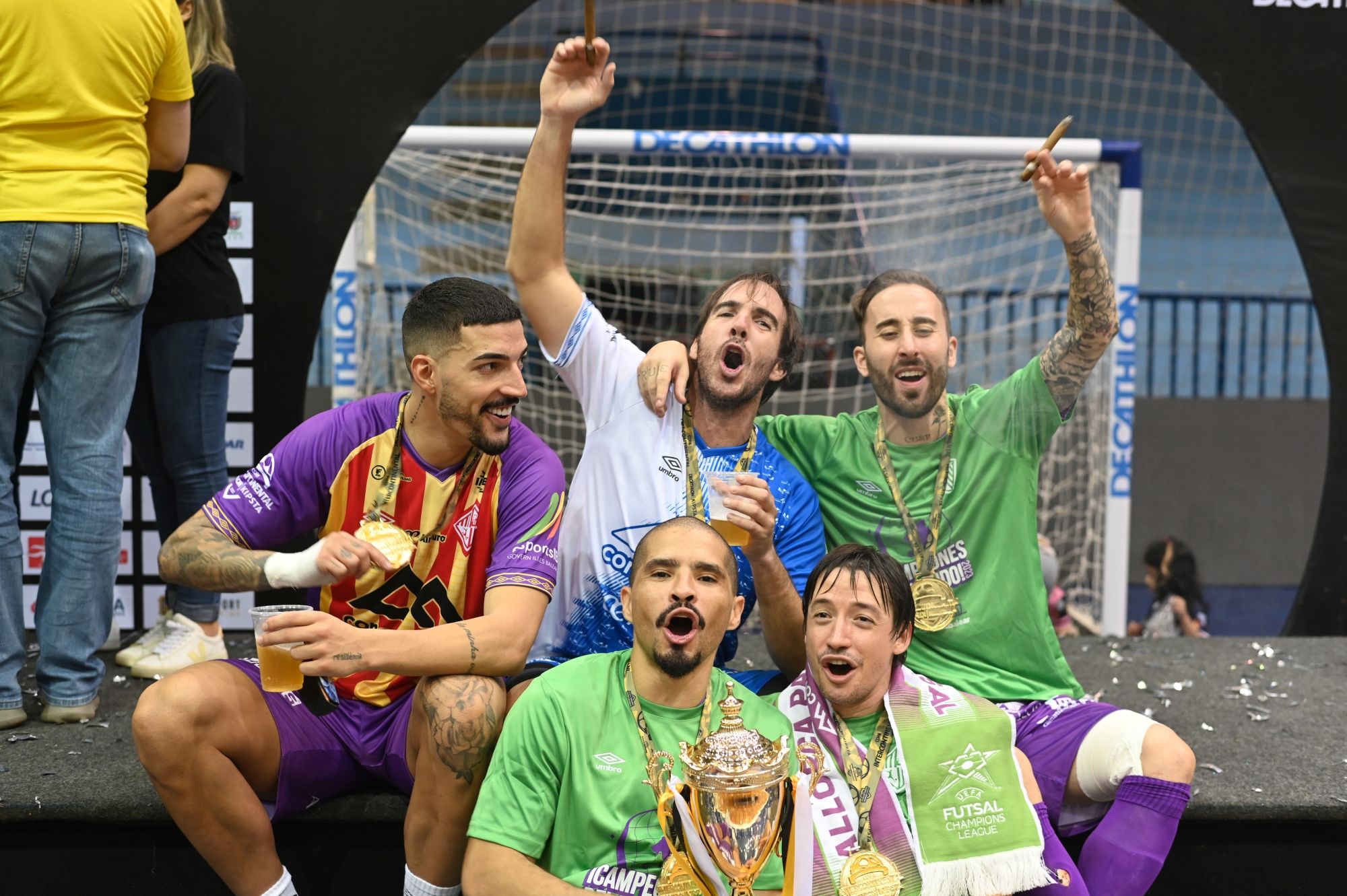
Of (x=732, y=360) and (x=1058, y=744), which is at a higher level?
(x=732, y=360)

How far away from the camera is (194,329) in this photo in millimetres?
3295

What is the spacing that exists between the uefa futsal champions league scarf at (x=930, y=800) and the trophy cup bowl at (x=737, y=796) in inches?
12.4

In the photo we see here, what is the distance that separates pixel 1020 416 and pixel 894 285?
0.42 metres

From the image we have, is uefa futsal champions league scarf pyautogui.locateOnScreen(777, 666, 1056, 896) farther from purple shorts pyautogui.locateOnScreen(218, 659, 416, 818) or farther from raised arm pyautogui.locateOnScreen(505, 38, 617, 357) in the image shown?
raised arm pyautogui.locateOnScreen(505, 38, 617, 357)

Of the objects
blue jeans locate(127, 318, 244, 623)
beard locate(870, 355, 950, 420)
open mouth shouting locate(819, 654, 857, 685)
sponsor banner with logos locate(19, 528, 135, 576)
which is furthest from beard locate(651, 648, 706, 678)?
sponsor banner with logos locate(19, 528, 135, 576)

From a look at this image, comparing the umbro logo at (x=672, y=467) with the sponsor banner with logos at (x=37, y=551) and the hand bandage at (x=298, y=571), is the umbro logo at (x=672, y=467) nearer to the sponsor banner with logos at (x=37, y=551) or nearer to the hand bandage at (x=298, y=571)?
the hand bandage at (x=298, y=571)

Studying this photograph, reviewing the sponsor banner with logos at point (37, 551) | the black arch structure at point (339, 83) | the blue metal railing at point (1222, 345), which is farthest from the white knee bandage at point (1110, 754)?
the blue metal railing at point (1222, 345)

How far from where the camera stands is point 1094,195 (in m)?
5.12

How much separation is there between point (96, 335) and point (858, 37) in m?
7.11

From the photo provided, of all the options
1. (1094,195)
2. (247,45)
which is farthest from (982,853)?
(1094,195)

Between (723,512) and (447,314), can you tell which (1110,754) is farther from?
(447,314)

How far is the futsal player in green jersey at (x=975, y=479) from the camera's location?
260cm

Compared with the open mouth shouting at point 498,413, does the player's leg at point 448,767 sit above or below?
below

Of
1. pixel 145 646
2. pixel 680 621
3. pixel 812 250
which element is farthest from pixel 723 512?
pixel 812 250
